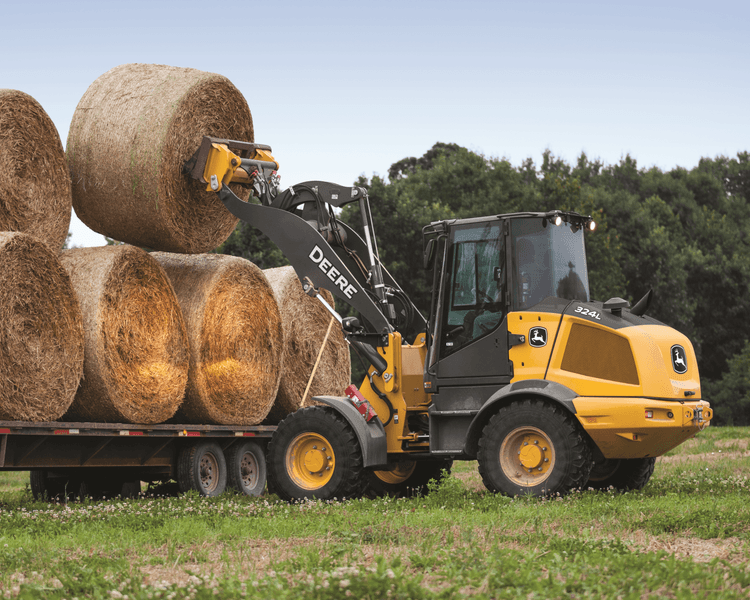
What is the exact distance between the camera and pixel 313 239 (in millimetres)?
11570

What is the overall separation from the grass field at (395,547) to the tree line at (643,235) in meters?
24.0

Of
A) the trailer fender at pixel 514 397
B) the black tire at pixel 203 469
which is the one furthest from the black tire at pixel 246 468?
the trailer fender at pixel 514 397

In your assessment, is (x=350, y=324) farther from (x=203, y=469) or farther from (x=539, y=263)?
(x=203, y=469)

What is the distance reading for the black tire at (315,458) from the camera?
1067 cm

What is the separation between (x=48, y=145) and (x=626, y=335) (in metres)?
6.61

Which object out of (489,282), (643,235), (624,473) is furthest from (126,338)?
(643,235)

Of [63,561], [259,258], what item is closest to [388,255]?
[259,258]

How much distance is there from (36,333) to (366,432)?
11.9 ft

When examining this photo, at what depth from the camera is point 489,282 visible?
10.6 m

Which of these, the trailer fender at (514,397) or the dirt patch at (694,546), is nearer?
the dirt patch at (694,546)

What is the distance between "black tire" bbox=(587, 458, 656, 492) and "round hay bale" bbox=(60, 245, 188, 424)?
515cm

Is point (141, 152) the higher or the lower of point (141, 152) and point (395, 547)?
the higher

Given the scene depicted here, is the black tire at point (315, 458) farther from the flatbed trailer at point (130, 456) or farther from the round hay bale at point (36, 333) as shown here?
the round hay bale at point (36, 333)

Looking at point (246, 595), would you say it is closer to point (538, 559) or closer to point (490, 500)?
point (538, 559)
